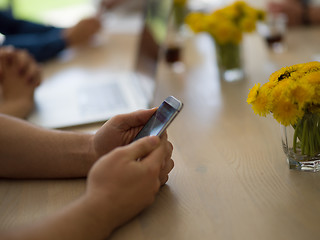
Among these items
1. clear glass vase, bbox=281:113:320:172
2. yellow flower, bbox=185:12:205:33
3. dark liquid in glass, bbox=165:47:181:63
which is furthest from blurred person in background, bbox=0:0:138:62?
clear glass vase, bbox=281:113:320:172

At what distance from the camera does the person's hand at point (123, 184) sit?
67 centimetres

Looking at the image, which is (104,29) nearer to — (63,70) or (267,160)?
(63,70)

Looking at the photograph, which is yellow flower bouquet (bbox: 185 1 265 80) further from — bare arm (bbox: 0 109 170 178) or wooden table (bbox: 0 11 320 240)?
bare arm (bbox: 0 109 170 178)

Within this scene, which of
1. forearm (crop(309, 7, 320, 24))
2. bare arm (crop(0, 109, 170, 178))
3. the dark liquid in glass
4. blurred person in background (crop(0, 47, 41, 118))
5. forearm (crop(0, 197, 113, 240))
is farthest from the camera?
forearm (crop(309, 7, 320, 24))

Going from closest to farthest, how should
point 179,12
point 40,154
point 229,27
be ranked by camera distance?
point 40,154 → point 229,27 → point 179,12

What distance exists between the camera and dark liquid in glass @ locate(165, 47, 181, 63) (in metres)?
1.51

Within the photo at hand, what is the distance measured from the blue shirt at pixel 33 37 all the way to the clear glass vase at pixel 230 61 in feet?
2.58

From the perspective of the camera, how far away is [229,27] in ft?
4.15

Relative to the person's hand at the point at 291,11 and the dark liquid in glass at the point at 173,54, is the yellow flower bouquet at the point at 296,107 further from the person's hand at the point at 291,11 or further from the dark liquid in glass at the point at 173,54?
the person's hand at the point at 291,11

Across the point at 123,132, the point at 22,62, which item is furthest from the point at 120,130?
the point at 22,62

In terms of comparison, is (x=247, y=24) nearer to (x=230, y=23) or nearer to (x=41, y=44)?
(x=230, y=23)

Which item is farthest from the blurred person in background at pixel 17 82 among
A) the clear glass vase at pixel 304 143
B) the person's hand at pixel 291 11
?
the person's hand at pixel 291 11

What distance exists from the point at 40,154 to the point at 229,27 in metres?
0.71

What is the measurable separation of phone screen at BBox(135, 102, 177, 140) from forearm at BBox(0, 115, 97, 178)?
0.44 ft
